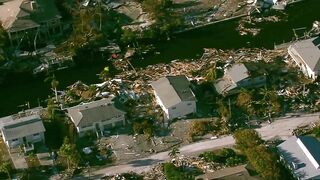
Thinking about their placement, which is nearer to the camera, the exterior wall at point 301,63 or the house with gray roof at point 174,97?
the house with gray roof at point 174,97

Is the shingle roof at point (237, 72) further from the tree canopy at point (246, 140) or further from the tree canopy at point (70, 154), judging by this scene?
the tree canopy at point (70, 154)

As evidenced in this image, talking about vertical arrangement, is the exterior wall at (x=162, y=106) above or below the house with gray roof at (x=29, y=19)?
below

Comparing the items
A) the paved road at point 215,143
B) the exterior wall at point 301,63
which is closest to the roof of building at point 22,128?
the paved road at point 215,143

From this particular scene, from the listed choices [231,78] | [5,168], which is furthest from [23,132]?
[231,78]

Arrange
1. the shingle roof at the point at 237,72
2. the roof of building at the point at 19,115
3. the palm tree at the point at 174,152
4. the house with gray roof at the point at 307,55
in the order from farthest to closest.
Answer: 1. the house with gray roof at the point at 307,55
2. the shingle roof at the point at 237,72
3. the roof of building at the point at 19,115
4. the palm tree at the point at 174,152

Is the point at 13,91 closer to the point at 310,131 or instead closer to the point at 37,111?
the point at 37,111

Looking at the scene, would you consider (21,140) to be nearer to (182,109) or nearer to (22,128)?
Answer: (22,128)

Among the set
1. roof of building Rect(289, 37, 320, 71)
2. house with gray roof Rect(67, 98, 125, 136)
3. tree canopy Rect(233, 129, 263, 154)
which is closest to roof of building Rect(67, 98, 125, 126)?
house with gray roof Rect(67, 98, 125, 136)

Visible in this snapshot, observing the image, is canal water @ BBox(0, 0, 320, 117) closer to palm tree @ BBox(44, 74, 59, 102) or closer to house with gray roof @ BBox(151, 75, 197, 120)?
palm tree @ BBox(44, 74, 59, 102)
